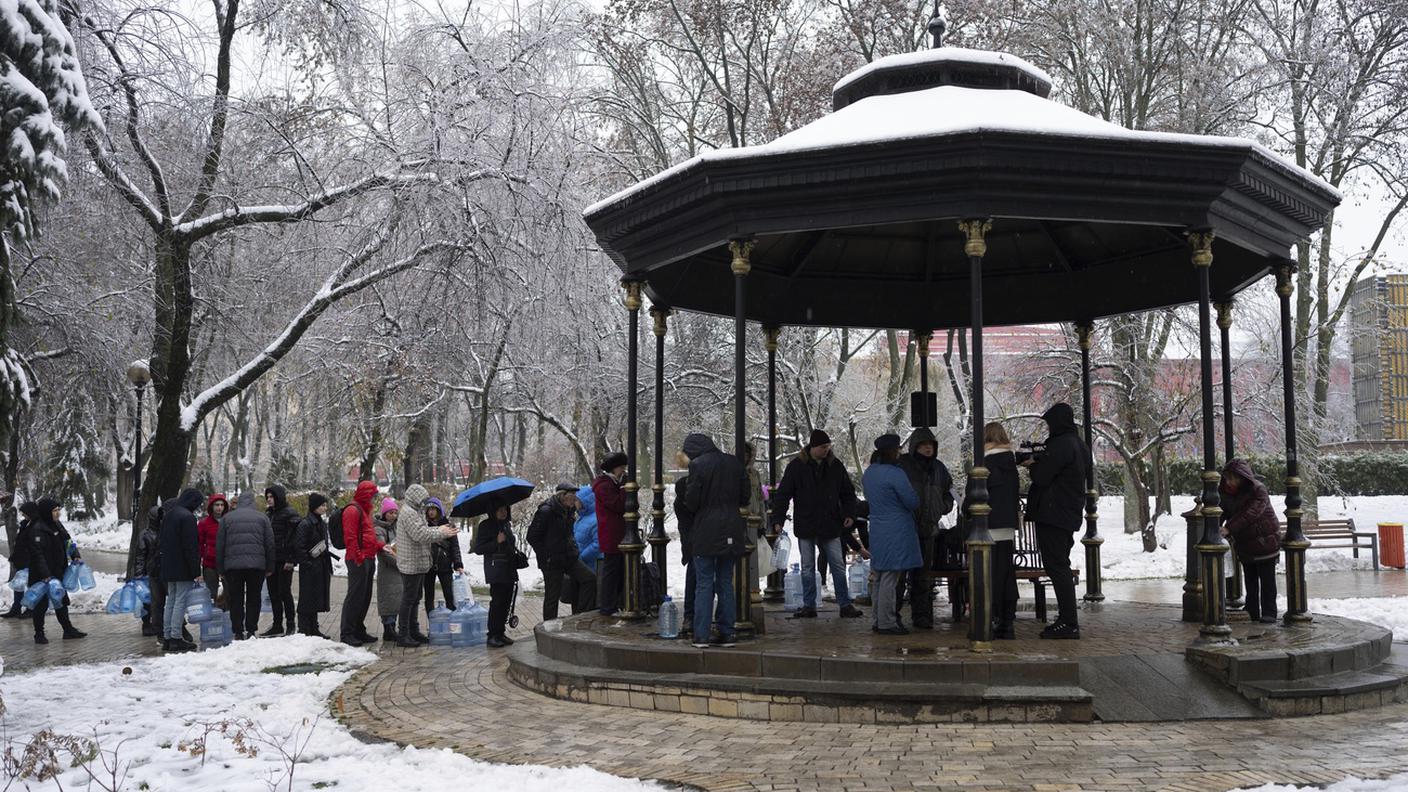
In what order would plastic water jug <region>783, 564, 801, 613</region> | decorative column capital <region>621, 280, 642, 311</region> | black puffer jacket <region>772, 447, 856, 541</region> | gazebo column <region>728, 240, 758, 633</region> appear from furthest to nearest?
plastic water jug <region>783, 564, 801, 613</region>
black puffer jacket <region>772, 447, 856, 541</region>
decorative column capital <region>621, 280, 642, 311</region>
gazebo column <region>728, 240, 758, 633</region>

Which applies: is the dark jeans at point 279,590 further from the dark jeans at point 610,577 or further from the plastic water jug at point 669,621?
the plastic water jug at point 669,621

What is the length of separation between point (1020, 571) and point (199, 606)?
800 centimetres

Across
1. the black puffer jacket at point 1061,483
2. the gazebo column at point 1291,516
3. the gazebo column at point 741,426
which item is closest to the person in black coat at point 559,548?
the gazebo column at point 741,426

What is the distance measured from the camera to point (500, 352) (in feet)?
71.9

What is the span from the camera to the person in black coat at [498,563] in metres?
11.0

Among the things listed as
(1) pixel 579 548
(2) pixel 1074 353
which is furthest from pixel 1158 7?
(1) pixel 579 548

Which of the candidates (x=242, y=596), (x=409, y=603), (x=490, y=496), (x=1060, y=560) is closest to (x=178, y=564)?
(x=242, y=596)

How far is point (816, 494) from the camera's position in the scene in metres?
10.4

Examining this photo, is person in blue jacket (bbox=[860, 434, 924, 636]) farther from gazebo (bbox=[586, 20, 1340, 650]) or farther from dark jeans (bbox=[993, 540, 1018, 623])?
gazebo (bbox=[586, 20, 1340, 650])

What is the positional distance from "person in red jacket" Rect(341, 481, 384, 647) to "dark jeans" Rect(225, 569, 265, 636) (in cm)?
100

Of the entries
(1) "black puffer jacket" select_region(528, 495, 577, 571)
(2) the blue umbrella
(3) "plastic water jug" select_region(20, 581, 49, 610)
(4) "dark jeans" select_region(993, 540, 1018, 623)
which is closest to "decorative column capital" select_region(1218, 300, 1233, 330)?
(4) "dark jeans" select_region(993, 540, 1018, 623)

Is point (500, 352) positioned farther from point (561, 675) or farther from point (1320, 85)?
point (1320, 85)

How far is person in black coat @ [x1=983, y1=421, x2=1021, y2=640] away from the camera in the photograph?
866 centimetres

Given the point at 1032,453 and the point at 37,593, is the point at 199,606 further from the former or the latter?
the point at 1032,453
